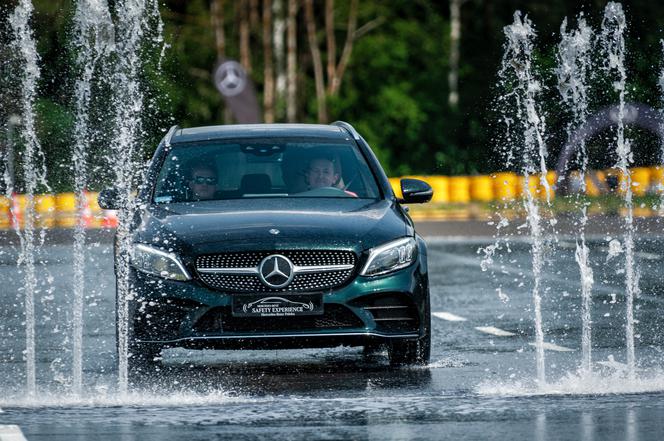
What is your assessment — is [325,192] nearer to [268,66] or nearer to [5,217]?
[5,217]

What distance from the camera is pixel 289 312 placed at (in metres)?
11.4

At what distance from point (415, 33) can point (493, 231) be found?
39.3 metres

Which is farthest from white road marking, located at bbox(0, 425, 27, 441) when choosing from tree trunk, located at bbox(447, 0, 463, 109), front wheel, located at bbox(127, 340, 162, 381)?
tree trunk, located at bbox(447, 0, 463, 109)

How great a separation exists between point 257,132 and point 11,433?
4.62 metres

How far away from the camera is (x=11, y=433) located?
9250mm

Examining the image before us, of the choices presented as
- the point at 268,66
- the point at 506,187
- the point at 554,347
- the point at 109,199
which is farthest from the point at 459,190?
the point at 109,199

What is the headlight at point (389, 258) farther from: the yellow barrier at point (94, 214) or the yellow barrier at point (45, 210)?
the yellow barrier at point (45, 210)

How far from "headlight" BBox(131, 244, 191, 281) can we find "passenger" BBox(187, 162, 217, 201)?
104 cm

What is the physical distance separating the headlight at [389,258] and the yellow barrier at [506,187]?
40.2 metres

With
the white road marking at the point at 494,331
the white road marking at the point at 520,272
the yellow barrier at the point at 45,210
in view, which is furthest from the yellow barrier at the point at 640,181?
the white road marking at the point at 494,331

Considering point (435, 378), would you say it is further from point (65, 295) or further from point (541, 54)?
point (541, 54)

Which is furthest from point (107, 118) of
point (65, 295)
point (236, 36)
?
point (65, 295)

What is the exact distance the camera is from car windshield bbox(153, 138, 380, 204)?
1279cm

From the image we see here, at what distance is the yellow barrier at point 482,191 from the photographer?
174 ft
